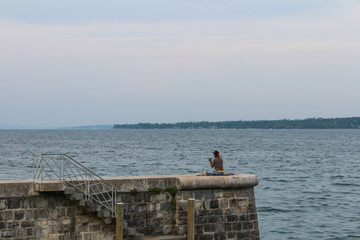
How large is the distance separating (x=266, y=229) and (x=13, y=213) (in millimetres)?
12499

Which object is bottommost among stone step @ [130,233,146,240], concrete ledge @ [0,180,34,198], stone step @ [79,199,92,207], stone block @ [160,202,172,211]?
stone step @ [130,233,146,240]

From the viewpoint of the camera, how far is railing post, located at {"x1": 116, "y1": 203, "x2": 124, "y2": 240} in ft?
42.1

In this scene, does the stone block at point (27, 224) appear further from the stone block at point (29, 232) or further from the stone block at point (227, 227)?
the stone block at point (227, 227)

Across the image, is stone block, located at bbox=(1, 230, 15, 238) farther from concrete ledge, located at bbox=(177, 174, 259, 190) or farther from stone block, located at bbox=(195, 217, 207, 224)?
stone block, located at bbox=(195, 217, 207, 224)

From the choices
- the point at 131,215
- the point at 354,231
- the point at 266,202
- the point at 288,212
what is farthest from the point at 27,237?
the point at 266,202

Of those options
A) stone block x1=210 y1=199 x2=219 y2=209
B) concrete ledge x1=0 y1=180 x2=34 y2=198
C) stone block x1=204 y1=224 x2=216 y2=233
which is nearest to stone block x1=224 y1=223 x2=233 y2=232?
stone block x1=204 y1=224 x2=216 y2=233

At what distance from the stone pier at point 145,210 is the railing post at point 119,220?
1.27 ft

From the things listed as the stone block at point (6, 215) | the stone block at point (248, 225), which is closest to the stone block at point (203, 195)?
the stone block at point (248, 225)

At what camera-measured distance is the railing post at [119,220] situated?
12.8 m

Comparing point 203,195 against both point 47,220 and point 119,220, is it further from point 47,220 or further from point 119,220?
point 47,220

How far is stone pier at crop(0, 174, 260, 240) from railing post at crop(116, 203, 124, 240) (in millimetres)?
388

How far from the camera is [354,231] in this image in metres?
22.8

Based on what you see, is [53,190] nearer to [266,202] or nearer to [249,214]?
[249,214]

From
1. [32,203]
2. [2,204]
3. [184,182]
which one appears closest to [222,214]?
[184,182]
